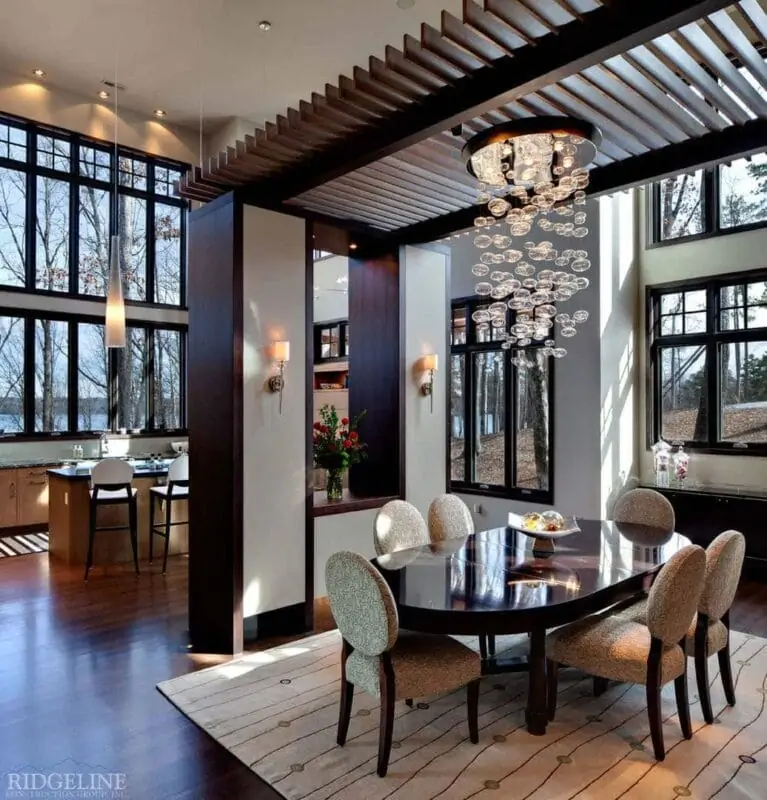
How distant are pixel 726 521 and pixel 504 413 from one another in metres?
2.65

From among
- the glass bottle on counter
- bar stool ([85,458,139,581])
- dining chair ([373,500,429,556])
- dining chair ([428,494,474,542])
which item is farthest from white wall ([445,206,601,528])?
bar stool ([85,458,139,581])

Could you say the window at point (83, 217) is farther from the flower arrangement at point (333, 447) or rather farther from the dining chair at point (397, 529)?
the dining chair at point (397, 529)

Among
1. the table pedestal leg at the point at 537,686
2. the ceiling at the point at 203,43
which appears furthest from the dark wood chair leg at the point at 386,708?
the ceiling at the point at 203,43

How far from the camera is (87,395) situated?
901 cm

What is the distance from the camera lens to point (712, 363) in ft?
21.1

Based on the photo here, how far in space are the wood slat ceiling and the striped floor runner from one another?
4.69 m

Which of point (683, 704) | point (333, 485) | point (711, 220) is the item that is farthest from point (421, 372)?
point (711, 220)

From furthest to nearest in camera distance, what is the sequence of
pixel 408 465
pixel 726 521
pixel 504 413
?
pixel 504 413 → pixel 726 521 → pixel 408 465

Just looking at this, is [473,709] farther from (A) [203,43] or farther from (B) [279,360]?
(A) [203,43]

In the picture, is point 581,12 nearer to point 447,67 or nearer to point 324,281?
point 447,67

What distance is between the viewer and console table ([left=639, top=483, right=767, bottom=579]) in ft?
18.6

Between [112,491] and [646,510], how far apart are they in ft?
15.9

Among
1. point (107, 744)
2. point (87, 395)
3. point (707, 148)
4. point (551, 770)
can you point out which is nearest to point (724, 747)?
point (551, 770)

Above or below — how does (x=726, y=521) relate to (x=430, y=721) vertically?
above
